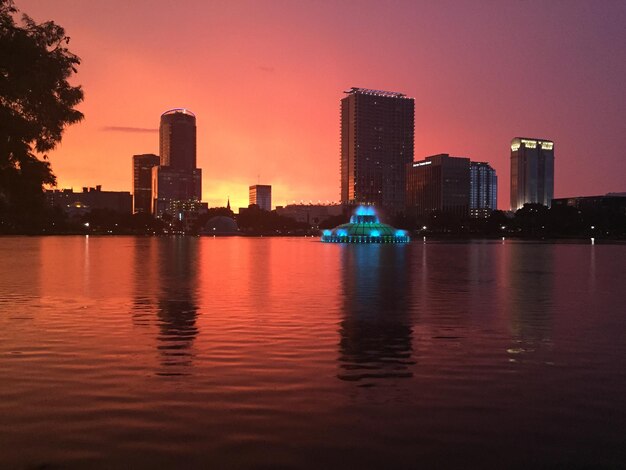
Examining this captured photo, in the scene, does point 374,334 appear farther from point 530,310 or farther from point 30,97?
point 30,97

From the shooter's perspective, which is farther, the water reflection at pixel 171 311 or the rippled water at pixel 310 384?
the water reflection at pixel 171 311

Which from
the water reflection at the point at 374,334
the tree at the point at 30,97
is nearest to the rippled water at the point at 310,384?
the water reflection at the point at 374,334

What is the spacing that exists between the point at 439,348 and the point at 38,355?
10159 mm

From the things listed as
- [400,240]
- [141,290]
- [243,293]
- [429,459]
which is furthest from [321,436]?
[400,240]

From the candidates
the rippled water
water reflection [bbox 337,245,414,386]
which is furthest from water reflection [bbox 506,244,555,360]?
water reflection [bbox 337,245,414,386]

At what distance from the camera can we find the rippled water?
29.7 ft

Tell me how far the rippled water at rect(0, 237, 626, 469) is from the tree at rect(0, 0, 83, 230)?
15.4 feet

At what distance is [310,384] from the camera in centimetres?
1292

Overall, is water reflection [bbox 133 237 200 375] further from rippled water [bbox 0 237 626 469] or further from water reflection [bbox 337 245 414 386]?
water reflection [bbox 337 245 414 386]

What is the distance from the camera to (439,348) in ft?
56.3

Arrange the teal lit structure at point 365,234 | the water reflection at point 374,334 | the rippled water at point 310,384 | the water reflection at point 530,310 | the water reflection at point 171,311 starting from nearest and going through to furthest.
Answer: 1. the rippled water at point 310,384
2. the water reflection at point 374,334
3. the water reflection at point 171,311
4. the water reflection at point 530,310
5. the teal lit structure at point 365,234

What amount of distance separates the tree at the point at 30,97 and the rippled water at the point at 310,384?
4.70 m

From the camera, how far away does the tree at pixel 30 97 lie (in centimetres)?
1517

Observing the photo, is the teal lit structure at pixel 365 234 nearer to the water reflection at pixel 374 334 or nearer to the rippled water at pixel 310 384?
the water reflection at pixel 374 334
